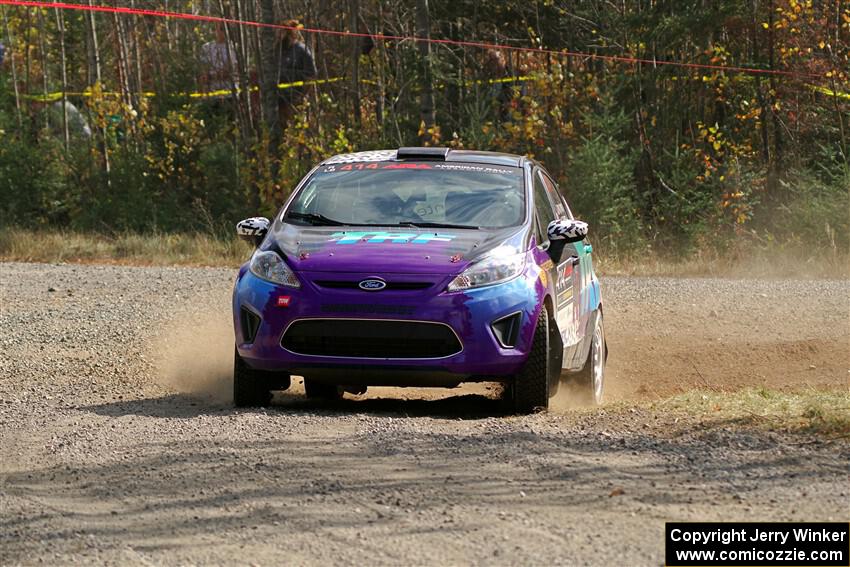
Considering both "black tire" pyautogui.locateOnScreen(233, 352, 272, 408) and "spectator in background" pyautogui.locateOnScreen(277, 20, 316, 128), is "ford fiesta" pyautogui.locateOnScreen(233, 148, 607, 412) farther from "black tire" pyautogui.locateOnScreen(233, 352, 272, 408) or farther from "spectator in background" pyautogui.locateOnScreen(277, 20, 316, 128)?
"spectator in background" pyautogui.locateOnScreen(277, 20, 316, 128)

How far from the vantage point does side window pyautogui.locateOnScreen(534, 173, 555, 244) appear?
890 cm

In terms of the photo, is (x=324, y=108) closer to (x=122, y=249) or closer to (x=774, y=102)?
(x=122, y=249)

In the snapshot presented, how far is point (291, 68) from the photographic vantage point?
1003 inches

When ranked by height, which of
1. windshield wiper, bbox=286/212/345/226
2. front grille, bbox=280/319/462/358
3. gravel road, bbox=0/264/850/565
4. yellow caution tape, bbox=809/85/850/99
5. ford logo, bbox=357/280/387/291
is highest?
windshield wiper, bbox=286/212/345/226

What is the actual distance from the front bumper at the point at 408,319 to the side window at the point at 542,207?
0.95m

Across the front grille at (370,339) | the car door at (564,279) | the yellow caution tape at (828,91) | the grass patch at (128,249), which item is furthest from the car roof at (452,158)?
the yellow caution tape at (828,91)

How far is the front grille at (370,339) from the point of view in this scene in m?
7.73

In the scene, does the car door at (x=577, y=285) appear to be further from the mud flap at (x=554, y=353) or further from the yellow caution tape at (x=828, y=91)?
the yellow caution tape at (x=828, y=91)

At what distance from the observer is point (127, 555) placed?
15.9 feet

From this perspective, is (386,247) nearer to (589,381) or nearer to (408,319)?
(408,319)

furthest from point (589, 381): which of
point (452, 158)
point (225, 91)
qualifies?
point (225, 91)

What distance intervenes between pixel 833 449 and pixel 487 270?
2281mm

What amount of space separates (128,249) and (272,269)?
1477cm

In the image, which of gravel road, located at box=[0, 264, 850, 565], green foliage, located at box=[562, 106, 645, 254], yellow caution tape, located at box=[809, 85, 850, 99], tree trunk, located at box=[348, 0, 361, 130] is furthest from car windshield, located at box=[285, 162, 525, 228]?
tree trunk, located at box=[348, 0, 361, 130]
